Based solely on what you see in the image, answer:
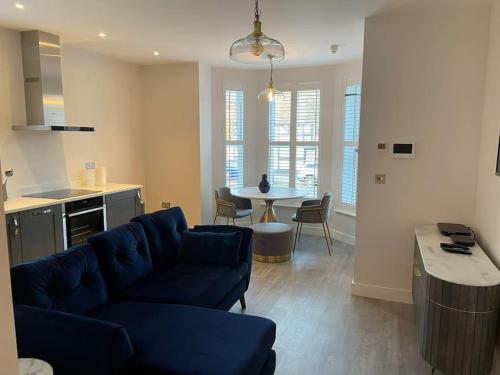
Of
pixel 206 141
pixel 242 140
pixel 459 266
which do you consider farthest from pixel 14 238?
pixel 242 140

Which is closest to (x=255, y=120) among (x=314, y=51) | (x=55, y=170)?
(x=314, y=51)

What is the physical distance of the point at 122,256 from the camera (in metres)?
2.80

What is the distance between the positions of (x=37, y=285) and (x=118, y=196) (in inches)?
104

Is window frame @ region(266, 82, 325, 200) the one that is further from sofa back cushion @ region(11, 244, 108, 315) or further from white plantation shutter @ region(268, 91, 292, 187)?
sofa back cushion @ region(11, 244, 108, 315)

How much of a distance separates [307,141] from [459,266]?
3871mm

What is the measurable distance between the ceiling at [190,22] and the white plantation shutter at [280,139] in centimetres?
127

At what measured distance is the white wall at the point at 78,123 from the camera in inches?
157

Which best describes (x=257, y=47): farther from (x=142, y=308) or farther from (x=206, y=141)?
(x=206, y=141)

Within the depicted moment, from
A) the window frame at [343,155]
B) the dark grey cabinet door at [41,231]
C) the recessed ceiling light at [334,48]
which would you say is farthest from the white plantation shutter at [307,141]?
the dark grey cabinet door at [41,231]

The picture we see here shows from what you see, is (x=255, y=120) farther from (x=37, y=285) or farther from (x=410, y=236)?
(x=37, y=285)

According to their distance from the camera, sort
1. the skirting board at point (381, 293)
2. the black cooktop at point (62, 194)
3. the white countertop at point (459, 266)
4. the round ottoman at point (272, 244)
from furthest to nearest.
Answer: the round ottoman at point (272, 244) → the black cooktop at point (62, 194) → the skirting board at point (381, 293) → the white countertop at point (459, 266)

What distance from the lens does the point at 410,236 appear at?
11.9ft

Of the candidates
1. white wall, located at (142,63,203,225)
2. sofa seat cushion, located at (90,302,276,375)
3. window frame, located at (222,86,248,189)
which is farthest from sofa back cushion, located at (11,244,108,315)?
window frame, located at (222,86,248,189)

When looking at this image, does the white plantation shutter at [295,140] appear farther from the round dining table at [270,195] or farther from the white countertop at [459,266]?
the white countertop at [459,266]
